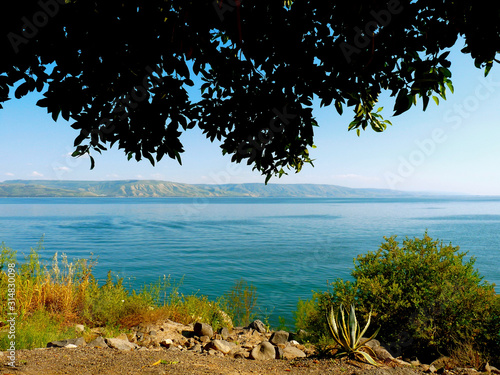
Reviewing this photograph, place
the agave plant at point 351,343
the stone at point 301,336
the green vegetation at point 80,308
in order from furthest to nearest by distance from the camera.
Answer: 1. the stone at point 301,336
2. the green vegetation at point 80,308
3. the agave plant at point 351,343

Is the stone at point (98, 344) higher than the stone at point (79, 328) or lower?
higher

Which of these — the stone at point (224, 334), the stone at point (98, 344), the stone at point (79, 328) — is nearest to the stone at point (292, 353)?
the stone at point (224, 334)

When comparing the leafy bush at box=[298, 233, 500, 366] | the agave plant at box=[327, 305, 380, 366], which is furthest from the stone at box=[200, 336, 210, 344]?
the agave plant at box=[327, 305, 380, 366]

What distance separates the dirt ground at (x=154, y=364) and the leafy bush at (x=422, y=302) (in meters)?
1.77

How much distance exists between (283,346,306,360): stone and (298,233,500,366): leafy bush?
0.92 metres

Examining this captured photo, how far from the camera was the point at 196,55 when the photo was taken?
346 centimetres

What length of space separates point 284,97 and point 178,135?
1109 millimetres

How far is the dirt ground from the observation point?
4.18 m

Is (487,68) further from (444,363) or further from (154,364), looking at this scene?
(154,364)

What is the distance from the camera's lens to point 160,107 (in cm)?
329

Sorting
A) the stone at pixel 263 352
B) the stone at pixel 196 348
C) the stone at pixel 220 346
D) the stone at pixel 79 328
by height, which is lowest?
the stone at pixel 196 348

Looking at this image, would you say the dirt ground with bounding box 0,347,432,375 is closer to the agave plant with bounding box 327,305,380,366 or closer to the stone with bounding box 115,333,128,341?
the agave plant with bounding box 327,305,380,366

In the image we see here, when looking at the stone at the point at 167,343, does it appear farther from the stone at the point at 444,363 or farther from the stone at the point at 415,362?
the stone at the point at 444,363

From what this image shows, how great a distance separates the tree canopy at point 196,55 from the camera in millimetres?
2957
